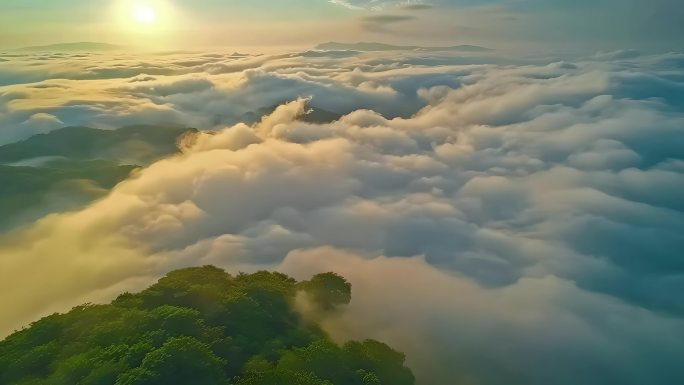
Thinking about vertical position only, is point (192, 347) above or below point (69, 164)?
above

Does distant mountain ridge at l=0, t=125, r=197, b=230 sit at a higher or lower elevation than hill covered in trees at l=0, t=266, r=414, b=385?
lower

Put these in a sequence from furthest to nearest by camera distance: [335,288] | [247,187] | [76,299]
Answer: [247,187] < [76,299] < [335,288]

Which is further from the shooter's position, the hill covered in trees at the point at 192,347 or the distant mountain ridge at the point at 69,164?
the distant mountain ridge at the point at 69,164

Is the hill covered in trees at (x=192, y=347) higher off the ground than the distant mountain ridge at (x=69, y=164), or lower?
higher

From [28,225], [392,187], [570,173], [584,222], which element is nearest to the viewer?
[28,225]

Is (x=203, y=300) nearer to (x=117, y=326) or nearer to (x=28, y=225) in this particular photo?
(x=117, y=326)

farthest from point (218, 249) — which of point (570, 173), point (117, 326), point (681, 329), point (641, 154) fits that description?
point (641, 154)

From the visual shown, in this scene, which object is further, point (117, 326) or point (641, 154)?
point (641, 154)

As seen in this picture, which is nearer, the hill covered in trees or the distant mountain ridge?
the hill covered in trees
